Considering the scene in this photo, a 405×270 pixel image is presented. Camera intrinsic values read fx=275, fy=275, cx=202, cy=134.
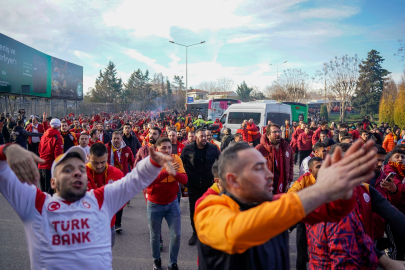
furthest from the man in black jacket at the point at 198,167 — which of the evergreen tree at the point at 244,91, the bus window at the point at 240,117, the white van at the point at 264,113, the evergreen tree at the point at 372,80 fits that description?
the evergreen tree at the point at 244,91

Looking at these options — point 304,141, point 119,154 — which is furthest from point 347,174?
point 304,141

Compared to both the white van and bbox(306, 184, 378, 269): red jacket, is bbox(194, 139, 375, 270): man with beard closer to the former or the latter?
bbox(306, 184, 378, 269): red jacket

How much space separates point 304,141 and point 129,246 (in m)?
7.21

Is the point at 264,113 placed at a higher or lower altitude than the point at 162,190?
higher

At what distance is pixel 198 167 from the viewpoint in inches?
204

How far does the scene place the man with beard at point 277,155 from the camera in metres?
5.13

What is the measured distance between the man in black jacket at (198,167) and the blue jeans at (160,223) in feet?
3.26

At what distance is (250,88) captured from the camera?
7488 centimetres

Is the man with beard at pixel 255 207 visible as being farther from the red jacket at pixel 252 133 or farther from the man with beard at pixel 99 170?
the red jacket at pixel 252 133

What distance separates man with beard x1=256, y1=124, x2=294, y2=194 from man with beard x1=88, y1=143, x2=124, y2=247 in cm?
277

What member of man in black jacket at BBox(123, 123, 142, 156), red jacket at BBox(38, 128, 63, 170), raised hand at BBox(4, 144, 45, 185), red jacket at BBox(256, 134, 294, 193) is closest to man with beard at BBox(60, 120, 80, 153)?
red jacket at BBox(38, 128, 63, 170)

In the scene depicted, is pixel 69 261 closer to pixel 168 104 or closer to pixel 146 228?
pixel 146 228

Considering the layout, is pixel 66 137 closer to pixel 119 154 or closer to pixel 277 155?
pixel 119 154

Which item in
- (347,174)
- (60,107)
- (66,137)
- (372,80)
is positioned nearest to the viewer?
(347,174)
